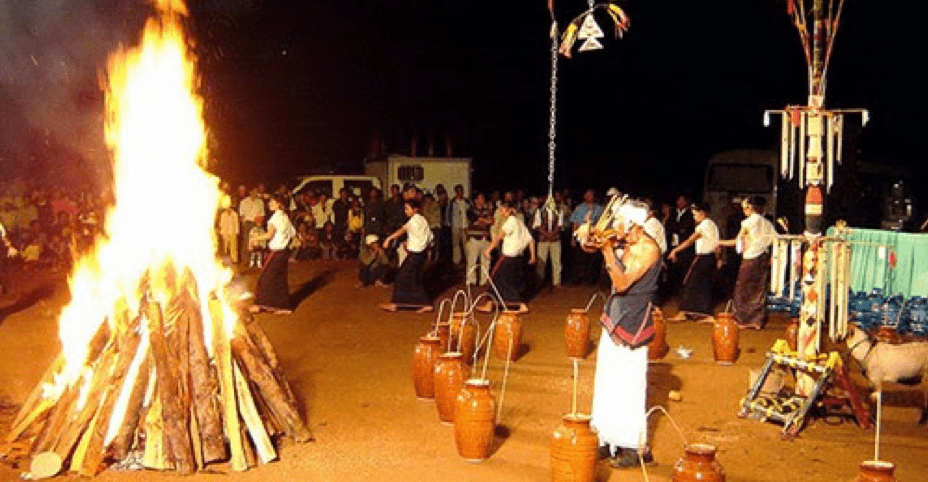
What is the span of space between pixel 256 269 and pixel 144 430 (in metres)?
13.7

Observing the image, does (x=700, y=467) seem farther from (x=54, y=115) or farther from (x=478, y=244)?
(x=54, y=115)

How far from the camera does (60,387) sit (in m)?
8.04

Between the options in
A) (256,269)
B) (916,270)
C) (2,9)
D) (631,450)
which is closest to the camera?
(631,450)

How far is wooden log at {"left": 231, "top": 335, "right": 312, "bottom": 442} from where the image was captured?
7922 millimetres

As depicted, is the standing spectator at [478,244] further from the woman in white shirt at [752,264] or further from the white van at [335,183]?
the white van at [335,183]

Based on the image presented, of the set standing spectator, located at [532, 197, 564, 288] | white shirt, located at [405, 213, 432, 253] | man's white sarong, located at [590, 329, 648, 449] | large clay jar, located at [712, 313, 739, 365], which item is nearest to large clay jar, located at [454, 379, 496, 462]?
man's white sarong, located at [590, 329, 648, 449]

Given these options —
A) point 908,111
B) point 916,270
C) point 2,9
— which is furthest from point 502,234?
point 908,111

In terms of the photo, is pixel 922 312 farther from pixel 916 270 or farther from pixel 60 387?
pixel 60 387

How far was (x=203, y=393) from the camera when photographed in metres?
7.53

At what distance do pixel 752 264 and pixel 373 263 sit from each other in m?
7.36

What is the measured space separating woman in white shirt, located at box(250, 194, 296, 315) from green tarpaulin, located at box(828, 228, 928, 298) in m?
8.30

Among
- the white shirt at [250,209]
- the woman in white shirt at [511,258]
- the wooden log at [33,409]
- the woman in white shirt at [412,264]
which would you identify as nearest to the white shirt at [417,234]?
the woman in white shirt at [412,264]

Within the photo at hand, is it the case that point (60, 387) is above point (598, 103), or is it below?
below

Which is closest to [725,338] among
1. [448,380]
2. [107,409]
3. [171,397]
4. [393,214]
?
[448,380]
